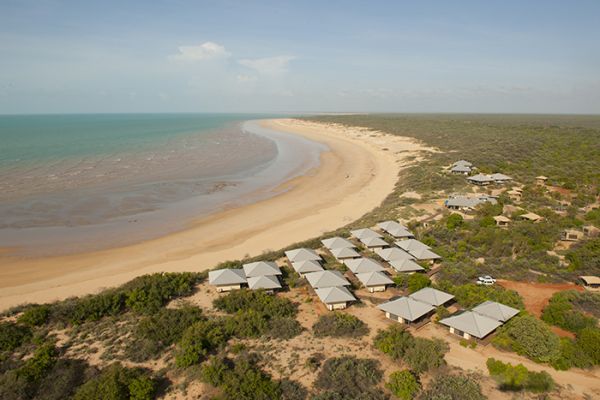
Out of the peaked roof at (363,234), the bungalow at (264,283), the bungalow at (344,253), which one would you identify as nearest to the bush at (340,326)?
the bungalow at (264,283)

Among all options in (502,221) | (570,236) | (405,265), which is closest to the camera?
(405,265)

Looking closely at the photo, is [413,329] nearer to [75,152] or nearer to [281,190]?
[281,190]

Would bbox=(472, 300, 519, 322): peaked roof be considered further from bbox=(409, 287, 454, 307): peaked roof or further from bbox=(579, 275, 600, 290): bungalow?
bbox=(579, 275, 600, 290): bungalow

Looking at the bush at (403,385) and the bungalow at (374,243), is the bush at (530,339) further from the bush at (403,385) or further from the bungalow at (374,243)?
the bungalow at (374,243)

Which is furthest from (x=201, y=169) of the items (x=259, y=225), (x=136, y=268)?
(x=136, y=268)

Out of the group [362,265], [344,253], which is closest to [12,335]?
[362,265]

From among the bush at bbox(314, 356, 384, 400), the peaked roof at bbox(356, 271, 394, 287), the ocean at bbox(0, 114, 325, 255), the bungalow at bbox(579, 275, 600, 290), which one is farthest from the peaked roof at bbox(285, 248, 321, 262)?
the bungalow at bbox(579, 275, 600, 290)

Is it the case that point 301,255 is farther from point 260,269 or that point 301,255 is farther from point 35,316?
point 35,316
